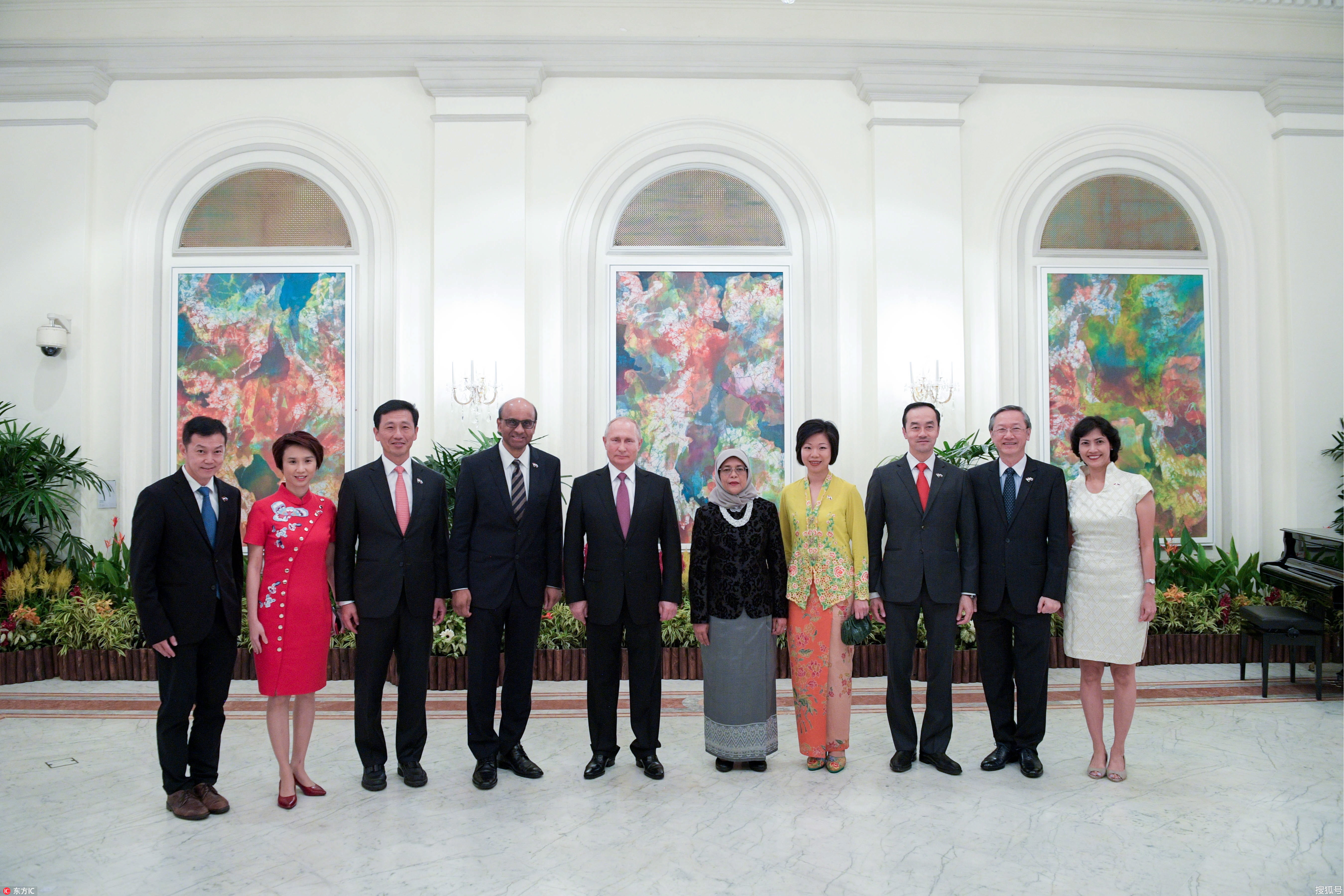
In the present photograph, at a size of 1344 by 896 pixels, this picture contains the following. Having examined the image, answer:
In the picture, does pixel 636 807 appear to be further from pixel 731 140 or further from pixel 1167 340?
pixel 1167 340

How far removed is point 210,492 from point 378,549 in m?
0.78

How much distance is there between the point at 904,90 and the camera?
296 inches

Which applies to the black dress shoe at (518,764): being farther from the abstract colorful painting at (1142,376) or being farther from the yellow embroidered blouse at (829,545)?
the abstract colorful painting at (1142,376)

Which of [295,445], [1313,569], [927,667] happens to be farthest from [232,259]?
[1313,569]

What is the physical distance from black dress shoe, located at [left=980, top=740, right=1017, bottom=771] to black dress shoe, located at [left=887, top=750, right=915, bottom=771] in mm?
362

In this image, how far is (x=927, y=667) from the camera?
4344mm

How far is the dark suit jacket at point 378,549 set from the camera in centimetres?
399

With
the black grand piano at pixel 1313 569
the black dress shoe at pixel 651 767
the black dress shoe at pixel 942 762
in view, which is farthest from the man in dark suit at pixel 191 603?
the black grand piano at pixel 1313 569

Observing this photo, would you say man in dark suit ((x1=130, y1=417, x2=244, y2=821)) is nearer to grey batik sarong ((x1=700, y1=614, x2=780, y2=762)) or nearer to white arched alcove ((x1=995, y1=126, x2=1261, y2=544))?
grey batik sarong ((x1=700, y1=614, x2=780, y2=762))

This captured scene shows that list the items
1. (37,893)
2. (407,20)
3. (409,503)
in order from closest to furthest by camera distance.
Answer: (37,893), (409,503), (407,20)

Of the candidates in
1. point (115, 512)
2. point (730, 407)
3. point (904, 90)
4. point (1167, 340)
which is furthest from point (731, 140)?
point (115, 512)

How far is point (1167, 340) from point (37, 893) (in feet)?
29.6

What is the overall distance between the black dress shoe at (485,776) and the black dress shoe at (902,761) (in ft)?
6.65

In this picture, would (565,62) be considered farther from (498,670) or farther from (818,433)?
(498,670)
